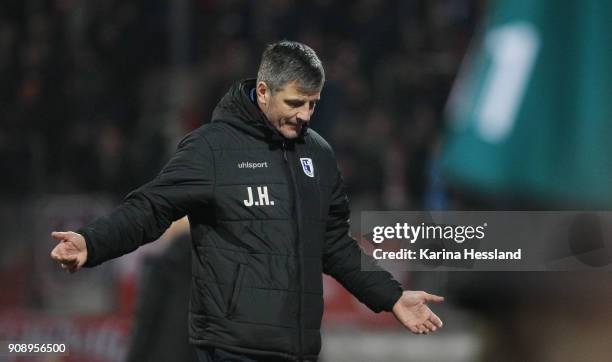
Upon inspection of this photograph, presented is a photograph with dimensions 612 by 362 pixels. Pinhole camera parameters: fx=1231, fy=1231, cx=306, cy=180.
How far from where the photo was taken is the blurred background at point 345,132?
4.88m

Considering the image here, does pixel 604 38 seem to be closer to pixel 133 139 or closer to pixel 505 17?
pixel 505 17

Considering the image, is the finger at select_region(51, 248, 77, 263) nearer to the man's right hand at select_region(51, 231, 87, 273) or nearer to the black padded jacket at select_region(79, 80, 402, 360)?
the man's right hand at select_region(51, 231, 87, 273)

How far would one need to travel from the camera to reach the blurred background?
488cm

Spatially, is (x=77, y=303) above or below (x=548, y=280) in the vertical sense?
below

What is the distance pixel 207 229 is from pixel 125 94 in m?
4.86

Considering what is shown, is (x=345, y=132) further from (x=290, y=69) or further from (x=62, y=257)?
(x=62, y=257)

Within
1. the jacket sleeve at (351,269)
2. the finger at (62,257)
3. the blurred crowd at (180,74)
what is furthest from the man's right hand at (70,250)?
the blurred crowd at (180,74)

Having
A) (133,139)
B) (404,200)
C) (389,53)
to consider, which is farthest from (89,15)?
(404,200)

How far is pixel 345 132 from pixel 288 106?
4177 mm

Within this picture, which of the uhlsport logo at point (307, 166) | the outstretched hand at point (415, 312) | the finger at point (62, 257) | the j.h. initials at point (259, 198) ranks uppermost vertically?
the uhlsport logo at point (307, 166)

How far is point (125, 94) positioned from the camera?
8.56m

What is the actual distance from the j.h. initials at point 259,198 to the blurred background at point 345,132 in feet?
3.63

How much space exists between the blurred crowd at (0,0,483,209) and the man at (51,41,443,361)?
392cm

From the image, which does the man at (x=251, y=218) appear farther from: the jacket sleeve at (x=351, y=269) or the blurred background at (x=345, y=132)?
the blurred background at (x=345, y=132)
